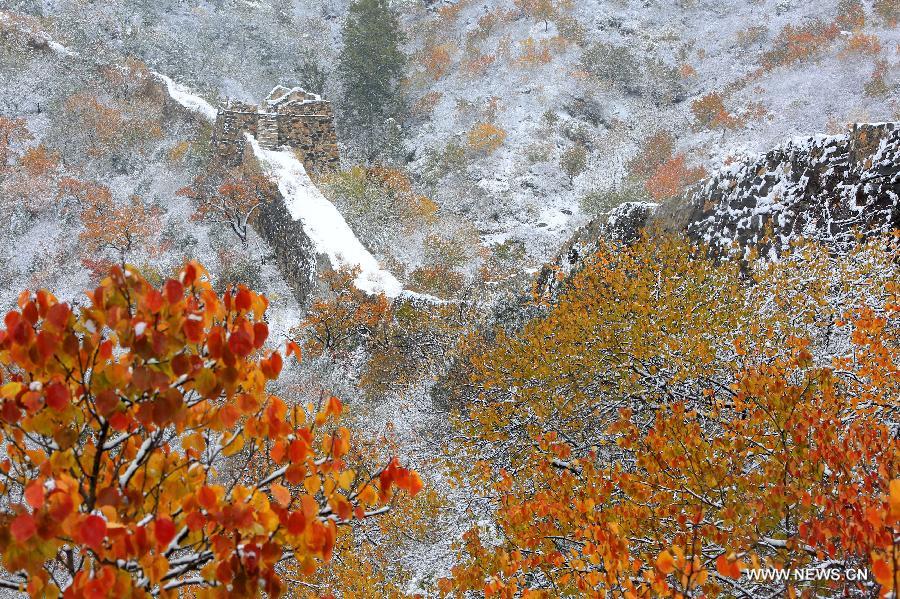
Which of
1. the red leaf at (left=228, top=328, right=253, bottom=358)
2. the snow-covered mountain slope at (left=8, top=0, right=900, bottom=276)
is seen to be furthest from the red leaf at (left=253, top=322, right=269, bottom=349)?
the snow-covered mountain slope at (left=8, top=0, right=900, bottom=276)

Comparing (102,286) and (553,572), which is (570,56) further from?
(102,286)

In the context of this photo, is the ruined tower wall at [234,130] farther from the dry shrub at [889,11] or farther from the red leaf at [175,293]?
the dry shrub at [889,11]

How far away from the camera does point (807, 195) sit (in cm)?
776

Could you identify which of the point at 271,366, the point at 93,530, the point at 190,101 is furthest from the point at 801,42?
the point at 93,530

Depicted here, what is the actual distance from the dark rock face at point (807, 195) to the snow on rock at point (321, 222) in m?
7.19

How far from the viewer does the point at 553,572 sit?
17.1 ft

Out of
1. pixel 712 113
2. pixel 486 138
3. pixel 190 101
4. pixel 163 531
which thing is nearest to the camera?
pixel 163 531

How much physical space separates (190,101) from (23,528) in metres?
24.4

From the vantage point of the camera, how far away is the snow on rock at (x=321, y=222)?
1377cm

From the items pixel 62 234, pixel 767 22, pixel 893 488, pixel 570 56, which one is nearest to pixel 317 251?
pixel 62 234

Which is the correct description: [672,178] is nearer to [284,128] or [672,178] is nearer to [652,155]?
[652,155]

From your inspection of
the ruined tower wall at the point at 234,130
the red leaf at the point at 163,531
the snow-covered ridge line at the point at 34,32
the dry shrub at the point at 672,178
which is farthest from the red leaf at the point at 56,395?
the snow-covered ridge line at the point at 34,32

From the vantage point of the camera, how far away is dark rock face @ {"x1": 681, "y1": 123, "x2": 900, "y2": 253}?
7031 mm

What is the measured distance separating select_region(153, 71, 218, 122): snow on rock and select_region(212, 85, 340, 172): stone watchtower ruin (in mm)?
1286
